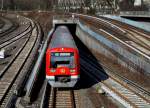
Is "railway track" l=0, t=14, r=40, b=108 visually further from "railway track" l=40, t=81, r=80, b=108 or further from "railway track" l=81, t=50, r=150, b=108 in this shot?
"railway track" l=81, t=50, r=150, b=108

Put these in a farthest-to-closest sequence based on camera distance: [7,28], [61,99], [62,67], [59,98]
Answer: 1. [7,28]
2. [62,67]
3. [59,98]
4. [61,99]

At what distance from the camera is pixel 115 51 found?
36188 mm

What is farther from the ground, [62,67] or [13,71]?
[62,67]

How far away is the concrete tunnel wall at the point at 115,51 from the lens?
1197 inches

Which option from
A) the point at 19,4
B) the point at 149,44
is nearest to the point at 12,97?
the point at 149,44

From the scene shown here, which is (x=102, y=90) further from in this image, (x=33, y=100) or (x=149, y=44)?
(x=149, y=44)

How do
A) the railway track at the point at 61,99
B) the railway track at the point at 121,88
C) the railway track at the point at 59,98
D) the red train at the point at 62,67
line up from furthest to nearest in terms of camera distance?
1. the red train at the point at 62,67
2. the railway track at the point at 121,88
3. the railway track at the point at 61,99
4. the railway track at the point at 59,98

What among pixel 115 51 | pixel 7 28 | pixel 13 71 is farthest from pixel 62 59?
pixel 7 28

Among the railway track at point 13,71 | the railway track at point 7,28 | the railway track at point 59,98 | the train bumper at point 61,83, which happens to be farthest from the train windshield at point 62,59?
the railway track at point 7,28

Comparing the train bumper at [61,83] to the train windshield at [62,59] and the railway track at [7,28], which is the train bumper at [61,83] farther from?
the railway track at [7,28]

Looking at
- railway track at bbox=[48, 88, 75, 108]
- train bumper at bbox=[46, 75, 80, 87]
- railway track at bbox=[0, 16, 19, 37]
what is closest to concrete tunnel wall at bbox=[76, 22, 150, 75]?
train bumper at bbox=[46, 75, 80, 87]

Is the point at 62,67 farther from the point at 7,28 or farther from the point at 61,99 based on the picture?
the point at 7,28

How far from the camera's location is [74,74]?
78.1ft

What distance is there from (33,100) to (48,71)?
2548 millimetres
